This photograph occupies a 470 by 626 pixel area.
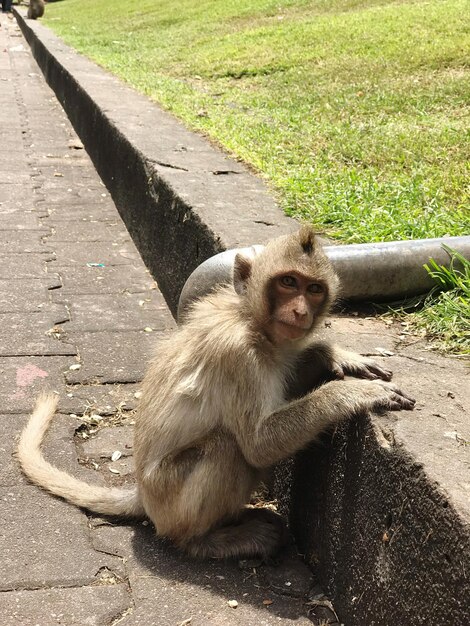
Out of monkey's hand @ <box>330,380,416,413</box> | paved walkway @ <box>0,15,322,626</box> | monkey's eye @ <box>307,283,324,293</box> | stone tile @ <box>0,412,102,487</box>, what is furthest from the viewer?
stone tile @ <box>0,412,102,487</box>

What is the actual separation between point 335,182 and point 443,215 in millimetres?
1115

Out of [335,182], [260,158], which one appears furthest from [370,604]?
[260,158]

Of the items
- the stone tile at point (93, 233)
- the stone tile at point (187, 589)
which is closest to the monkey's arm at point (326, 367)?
the stone tile at point (187, 589)

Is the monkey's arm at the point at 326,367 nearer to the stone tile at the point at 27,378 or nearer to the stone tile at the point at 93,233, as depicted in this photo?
the stone tile at the point at 27,378

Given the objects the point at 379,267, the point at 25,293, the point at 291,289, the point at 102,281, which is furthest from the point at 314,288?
the point at 102,281

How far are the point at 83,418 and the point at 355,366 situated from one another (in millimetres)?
1615

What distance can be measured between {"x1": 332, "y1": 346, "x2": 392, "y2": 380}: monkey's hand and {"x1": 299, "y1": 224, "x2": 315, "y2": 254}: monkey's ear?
0.44 metres

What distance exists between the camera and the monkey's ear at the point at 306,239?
122 inches

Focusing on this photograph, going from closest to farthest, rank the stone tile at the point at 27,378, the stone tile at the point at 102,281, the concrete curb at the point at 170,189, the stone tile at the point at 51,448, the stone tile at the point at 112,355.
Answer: the stone tile at the point at 51,448 < the stone tile at the point at 27,378 < the stone tile at the point at 112,355 < the concrete curb at the point at 170,189 < the stone tile at the point at 102,281

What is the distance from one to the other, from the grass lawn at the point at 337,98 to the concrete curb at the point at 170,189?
24cm

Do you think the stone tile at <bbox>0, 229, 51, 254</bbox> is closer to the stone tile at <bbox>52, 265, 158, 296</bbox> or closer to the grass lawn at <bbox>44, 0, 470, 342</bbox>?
the stone tile at <bbox>52, 265, 158, 296</bbox>

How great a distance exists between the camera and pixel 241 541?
10.8ft

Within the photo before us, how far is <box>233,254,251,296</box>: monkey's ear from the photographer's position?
3.34 m

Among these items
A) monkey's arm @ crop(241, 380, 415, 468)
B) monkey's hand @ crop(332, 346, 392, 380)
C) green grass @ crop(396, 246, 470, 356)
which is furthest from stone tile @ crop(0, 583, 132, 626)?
green grass @ crop(396, 246, 470, 356)
